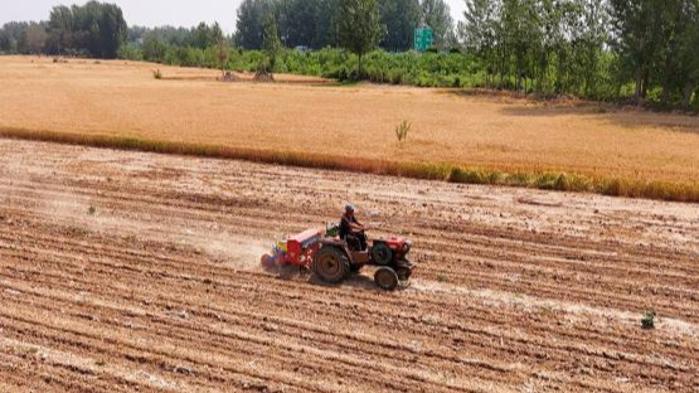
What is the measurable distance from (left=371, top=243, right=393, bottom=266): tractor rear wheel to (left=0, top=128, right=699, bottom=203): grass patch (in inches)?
477

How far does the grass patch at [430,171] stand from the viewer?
76.2 feet

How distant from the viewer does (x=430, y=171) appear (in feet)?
85.3

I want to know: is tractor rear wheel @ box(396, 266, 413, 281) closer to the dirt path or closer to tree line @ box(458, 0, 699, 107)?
the dirt path

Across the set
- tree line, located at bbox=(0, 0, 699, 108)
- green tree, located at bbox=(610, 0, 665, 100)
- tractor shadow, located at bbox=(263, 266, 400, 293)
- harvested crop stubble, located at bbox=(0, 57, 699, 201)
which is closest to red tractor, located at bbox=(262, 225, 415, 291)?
tractor shadow, located at bbox=(263, 266, 400, 293)

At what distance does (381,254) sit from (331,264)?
1.02 m

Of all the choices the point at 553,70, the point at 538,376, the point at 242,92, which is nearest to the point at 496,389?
the point at 538,376

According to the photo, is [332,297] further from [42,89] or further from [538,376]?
[42,89]

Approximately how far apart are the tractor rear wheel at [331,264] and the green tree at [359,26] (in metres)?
79.1

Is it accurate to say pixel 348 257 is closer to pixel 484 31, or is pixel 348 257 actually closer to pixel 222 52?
pixel 484 31

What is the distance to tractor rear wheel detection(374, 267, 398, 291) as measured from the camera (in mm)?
13683

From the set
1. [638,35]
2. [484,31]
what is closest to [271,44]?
[484,31]

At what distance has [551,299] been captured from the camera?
1362cm

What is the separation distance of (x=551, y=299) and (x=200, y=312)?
6604 mm

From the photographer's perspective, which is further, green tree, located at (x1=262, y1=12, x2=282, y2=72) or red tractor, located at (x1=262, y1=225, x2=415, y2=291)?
green tree, located at (x1=262, y1=12, x2=282, y2=72)
